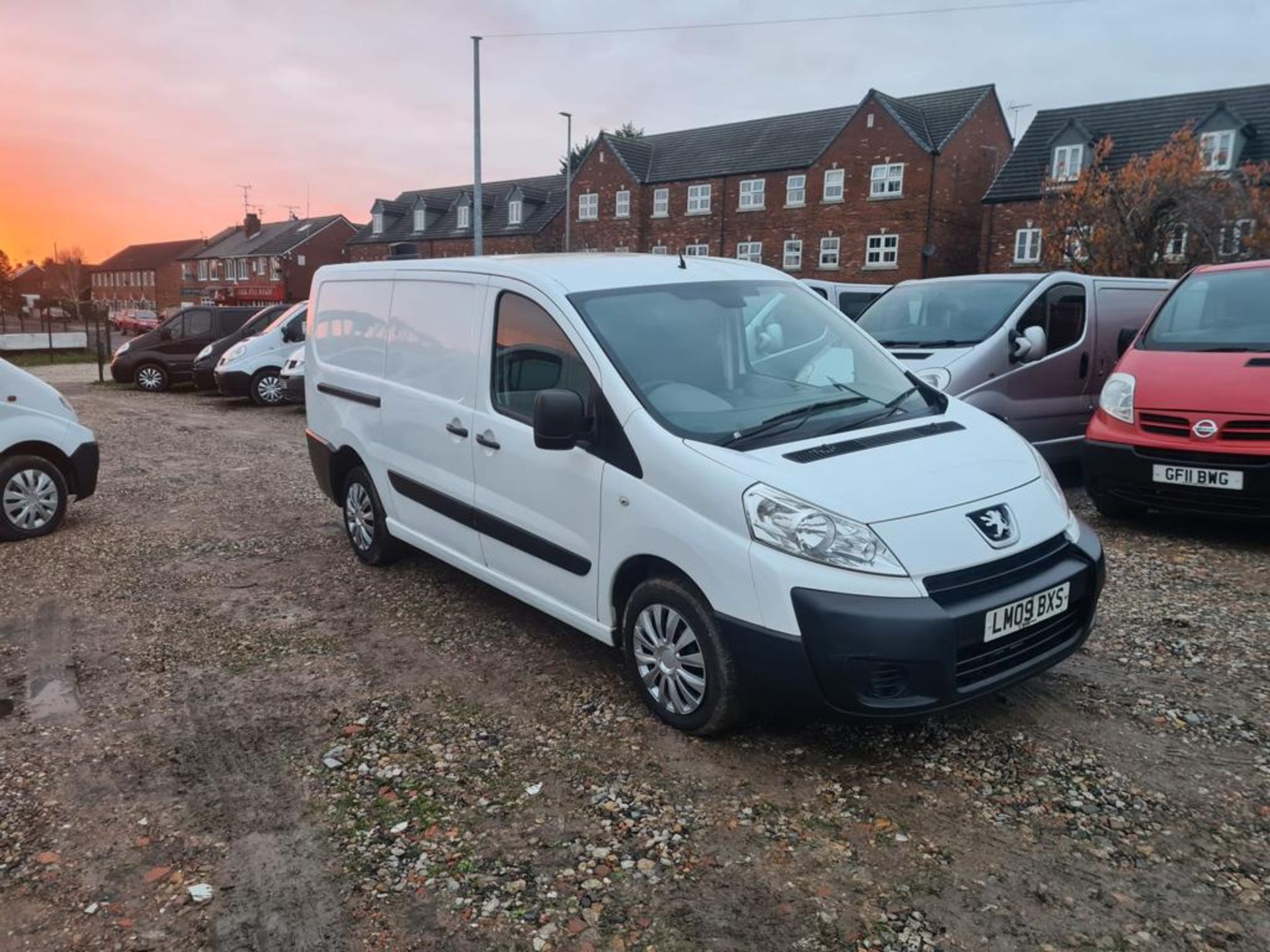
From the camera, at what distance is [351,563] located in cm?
634

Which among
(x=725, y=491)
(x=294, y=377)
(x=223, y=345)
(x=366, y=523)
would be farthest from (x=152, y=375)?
(x=725, y=491)

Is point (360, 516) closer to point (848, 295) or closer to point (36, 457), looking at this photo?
point (36, 457)

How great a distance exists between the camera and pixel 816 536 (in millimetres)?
3188

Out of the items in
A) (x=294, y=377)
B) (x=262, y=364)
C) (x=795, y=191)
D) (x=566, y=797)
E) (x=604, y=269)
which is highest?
(x=795, y=191)

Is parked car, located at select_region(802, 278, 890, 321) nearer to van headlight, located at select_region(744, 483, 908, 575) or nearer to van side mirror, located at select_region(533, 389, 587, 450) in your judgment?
van side mirror, located at select_region(533, 389, 587, 450)

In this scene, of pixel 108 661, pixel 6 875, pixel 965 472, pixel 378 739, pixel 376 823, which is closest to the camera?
pixel 6 875

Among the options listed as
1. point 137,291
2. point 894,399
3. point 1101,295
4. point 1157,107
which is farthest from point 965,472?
point 137,291

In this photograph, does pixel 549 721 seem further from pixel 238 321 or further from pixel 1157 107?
pixel 1157 107

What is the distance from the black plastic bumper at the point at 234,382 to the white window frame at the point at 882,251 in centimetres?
2884

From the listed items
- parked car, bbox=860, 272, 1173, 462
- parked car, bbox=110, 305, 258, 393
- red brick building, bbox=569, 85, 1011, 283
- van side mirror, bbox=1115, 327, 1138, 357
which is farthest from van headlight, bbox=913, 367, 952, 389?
red brick building, bbox=569, 85, 1011, 283

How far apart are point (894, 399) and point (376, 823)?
284 cm

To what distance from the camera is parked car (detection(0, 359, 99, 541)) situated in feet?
22.2

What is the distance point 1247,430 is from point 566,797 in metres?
5.10

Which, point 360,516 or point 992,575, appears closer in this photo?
point 992,575
